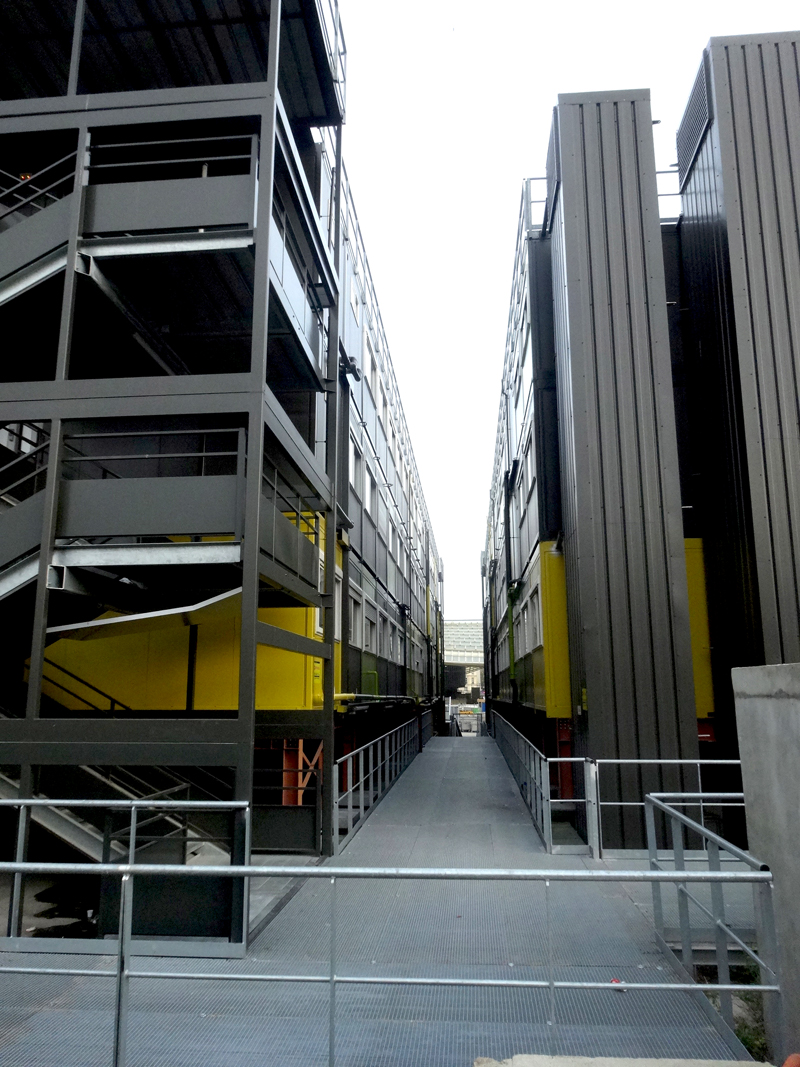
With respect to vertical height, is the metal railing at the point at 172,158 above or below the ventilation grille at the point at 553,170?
below

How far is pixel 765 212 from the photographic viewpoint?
11.0m

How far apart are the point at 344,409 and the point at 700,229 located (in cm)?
709

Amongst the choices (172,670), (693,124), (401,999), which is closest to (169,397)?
(401,999)

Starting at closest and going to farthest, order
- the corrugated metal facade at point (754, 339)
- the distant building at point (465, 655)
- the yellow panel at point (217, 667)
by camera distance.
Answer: the corrugated metal facade at point (754, 339) → the yellow panel at point (217, 667) → the distant building at point (465, 655)

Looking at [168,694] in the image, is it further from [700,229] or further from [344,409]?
[700,229]

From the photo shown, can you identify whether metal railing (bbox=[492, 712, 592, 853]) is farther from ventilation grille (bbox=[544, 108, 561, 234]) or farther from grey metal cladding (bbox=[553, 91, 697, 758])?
ventilation grille (bbox=[544, 108, 561, 234])

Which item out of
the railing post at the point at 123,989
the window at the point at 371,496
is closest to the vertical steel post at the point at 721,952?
the railing post at the point at 123,989

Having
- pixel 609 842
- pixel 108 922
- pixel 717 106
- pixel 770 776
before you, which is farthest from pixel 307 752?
pixel 717 106

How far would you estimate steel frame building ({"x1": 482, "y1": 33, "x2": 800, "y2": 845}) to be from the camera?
10.1m

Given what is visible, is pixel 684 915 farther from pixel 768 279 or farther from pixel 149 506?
pixel 768 279

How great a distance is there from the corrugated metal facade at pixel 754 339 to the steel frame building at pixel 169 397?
5.49 meters

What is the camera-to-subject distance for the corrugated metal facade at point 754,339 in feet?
33.3

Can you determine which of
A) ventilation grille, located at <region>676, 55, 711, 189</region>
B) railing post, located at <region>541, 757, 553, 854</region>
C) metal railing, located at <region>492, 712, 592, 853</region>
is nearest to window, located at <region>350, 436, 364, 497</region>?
metal railing, located at <region>492, 712, 592, 853</region>

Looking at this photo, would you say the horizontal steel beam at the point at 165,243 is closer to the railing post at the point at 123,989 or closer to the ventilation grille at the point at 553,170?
the railing post at the point at 123,989
